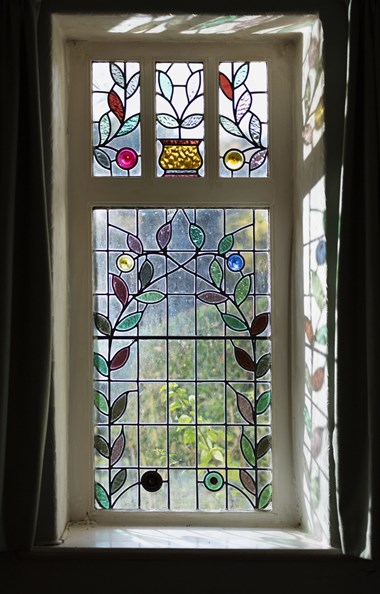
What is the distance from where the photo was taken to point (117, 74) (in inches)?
86.5

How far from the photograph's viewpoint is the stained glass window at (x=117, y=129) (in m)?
2.19

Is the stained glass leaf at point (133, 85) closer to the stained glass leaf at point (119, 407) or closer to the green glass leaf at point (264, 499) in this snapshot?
the stained glass leaf at point (119, 407)

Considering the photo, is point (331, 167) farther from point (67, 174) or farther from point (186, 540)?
point (186, 540)

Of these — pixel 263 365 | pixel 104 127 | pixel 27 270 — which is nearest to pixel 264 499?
pixel 263 365

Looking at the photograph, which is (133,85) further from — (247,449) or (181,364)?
(247,449)

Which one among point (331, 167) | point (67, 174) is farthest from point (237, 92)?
point (67, 174)

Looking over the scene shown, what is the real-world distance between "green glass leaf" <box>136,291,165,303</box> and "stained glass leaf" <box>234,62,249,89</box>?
0.75 meters

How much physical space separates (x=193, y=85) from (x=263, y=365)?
38.4 inches

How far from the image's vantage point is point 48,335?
184cm

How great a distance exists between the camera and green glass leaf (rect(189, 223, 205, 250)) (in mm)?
2186

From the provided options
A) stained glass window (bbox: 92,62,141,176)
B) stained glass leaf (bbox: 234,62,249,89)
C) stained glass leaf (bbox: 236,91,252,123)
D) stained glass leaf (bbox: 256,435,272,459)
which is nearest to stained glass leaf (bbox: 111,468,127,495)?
stained glass leaf (bbox: 256,435,272,459)

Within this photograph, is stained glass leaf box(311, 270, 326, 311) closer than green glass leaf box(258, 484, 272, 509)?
Yes

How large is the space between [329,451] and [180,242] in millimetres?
827

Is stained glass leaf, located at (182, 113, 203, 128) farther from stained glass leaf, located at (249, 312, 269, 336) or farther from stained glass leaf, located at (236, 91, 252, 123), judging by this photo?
stained glass leaf, located at (249, 312, 269, 336)
